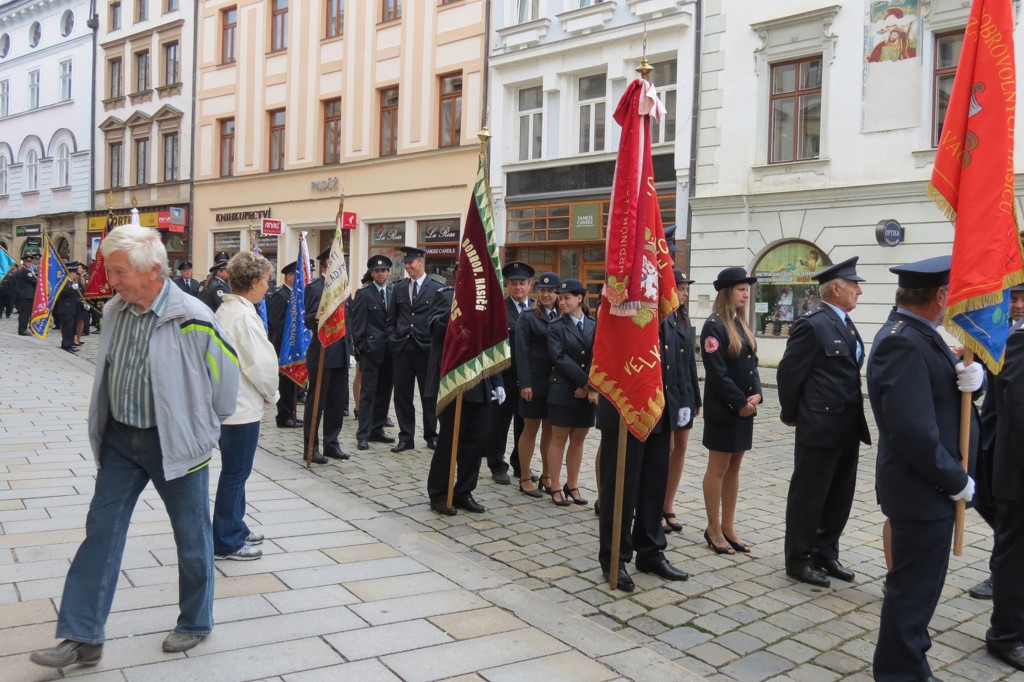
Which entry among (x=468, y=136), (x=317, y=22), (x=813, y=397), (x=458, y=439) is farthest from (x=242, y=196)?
(x=813, y=397)

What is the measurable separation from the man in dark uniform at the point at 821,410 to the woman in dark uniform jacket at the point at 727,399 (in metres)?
0.42

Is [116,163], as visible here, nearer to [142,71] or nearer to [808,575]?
[142,71]

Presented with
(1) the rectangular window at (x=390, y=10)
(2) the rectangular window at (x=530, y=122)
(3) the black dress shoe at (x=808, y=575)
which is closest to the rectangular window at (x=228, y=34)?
(1) the rectangular window at (x=390, y=10)

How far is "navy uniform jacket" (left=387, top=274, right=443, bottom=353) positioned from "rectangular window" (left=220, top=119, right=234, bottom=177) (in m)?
24.3

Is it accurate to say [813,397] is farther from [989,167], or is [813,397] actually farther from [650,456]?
[989,167]

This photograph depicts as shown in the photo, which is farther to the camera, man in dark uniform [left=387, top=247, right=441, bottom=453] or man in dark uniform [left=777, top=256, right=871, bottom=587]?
man in dark uniform [left=387, top=247, right=441, bottom=453]

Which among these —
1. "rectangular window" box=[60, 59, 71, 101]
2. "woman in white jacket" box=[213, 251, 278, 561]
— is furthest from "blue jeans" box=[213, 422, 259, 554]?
"rectangular window" box=[60, 59, 71, 101]

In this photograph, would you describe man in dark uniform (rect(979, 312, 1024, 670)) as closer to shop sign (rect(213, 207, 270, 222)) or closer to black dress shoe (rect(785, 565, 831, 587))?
black dress shoe (rect(785, 565, 831, 587))

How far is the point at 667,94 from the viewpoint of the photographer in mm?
20359

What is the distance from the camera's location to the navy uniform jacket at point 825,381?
17.3ft

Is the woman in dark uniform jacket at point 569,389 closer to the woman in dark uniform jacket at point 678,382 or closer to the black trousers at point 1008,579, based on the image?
the woman in dark uniform jacket at point 678,382

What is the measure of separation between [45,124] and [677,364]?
42408 millimetres

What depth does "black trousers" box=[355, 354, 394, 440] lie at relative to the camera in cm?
952

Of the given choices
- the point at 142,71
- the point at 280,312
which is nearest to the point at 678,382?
the point at 280,312
